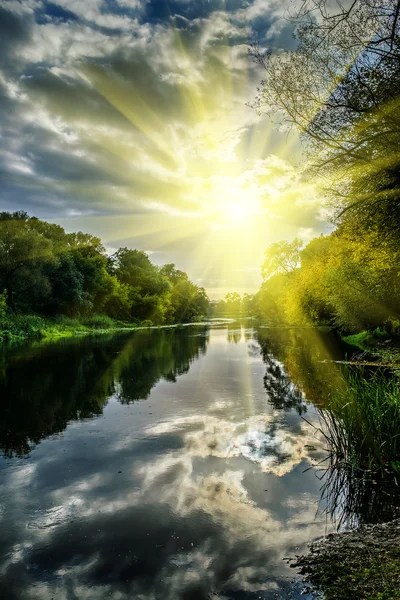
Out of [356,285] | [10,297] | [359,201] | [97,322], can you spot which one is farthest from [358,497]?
[97,322]

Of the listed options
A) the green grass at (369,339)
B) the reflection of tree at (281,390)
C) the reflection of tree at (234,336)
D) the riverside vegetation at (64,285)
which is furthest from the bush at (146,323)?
the reflection of tree at (281,390)

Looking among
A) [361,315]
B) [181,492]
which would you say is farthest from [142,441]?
[361,315]

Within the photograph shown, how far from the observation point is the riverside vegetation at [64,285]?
56438mm

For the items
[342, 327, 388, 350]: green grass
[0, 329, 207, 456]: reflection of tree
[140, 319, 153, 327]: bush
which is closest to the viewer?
[0, 329, 207, 456]: reflection of tree

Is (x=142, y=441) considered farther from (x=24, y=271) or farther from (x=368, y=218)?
(x=24, y=271)

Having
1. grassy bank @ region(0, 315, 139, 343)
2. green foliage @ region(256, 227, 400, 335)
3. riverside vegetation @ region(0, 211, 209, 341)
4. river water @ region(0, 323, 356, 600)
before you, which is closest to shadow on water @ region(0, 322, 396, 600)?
river water @ region(0, 323, 356, 600)

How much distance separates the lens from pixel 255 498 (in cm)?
807

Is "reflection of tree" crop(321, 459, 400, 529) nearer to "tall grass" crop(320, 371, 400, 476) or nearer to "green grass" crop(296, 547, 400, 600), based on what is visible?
"tall grass" crop(320, 371, 400, 476)

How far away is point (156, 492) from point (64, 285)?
200 feet

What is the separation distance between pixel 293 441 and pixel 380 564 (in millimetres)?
6682

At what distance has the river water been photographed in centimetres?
561

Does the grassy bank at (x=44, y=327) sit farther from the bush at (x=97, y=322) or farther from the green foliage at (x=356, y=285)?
the green foliage at (x=356, y=285)

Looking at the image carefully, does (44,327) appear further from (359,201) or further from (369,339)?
(359,201)

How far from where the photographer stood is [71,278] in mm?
66500
